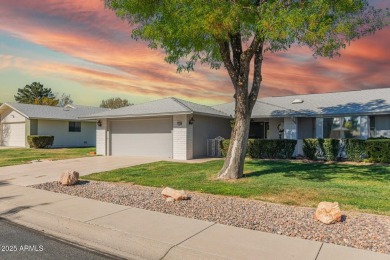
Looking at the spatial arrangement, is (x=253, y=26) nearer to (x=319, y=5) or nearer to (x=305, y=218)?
(x=319, y=5)

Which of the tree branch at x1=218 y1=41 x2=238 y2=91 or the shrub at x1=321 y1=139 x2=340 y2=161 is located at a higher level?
the tree branch at x1=218 y1=41 x2=238 y2=91

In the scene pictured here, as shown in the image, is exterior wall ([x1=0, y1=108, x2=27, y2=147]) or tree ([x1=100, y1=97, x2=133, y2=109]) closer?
exterior wall ([x1=0, y1=108, x2=27, y2=147])

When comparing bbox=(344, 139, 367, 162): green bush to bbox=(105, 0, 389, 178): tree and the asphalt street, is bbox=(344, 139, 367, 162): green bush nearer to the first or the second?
bbox=(105, 0, 389, 178): tree

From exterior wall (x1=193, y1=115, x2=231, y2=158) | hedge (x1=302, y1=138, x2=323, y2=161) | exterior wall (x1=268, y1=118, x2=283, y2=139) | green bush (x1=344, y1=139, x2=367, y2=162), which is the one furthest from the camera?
exterior wall (x1=268, y1=118, x2=283, y2=139)

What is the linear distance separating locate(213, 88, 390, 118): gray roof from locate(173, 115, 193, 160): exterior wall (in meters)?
4.56

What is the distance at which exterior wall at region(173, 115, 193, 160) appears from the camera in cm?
1748

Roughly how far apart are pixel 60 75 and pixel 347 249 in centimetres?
2029

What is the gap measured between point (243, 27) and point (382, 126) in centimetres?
1172

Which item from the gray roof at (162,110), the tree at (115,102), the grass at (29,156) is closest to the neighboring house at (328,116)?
the gray roof at (162,110)

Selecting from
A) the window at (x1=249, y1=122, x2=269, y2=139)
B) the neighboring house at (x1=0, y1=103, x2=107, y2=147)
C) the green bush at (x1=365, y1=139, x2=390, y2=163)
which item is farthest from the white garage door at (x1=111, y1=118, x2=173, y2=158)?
the neighboring house at (x1=0, y1=103, x2=107, y2=147)

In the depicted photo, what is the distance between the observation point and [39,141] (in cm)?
2748

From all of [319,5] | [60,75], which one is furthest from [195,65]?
[60,75]

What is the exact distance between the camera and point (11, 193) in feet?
27.3

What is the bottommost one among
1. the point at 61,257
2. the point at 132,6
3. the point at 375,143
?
the point at 61,257
